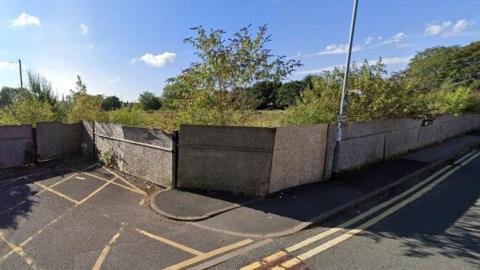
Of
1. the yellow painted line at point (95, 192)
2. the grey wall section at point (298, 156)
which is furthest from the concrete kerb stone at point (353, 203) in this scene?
the yellow painted line at point (95, 192)

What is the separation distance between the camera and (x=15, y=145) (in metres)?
8.02

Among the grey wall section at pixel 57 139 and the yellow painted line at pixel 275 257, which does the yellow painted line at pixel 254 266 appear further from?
the grey wall section at pixel 57 139

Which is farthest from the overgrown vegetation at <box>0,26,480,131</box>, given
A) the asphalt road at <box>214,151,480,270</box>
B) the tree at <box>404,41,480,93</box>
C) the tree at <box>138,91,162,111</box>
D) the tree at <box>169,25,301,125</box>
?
the tree at <box>404,41,480,93</box>

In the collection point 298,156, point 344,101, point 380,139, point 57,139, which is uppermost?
point 344,101

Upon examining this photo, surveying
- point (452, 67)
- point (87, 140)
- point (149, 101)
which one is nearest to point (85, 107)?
point (87, 140)

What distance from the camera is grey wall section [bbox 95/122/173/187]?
6137 mm

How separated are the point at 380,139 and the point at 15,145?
11637mm

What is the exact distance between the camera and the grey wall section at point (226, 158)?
5629mm

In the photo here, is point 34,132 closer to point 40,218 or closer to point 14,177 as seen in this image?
point 14,177

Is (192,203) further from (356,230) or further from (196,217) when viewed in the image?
(356,230)

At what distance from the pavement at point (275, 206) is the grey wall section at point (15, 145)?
5663 millimetres

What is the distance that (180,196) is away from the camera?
219 inches

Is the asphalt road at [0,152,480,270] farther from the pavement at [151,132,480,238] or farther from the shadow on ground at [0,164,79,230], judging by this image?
the pavement at [151,132,480,238]

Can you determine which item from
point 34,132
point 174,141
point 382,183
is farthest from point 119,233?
point 34,132
